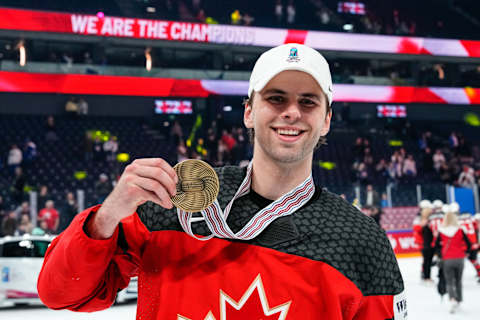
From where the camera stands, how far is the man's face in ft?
6.23

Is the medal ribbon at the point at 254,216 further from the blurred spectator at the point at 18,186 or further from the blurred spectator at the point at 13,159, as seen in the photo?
the blurred spectator at the point at 13,159

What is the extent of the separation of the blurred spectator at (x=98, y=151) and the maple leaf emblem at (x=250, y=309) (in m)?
17.1

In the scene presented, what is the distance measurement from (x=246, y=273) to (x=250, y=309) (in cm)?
12

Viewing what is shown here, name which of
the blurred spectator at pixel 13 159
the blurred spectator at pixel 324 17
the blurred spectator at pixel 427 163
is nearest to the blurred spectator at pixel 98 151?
the blurred spectator at pixel 13 159

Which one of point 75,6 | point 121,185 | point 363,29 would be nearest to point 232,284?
point 121,185

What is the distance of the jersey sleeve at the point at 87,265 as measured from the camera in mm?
1668

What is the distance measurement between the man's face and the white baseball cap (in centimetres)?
2

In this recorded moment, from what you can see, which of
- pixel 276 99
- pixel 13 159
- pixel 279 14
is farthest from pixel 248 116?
pixel 279 14

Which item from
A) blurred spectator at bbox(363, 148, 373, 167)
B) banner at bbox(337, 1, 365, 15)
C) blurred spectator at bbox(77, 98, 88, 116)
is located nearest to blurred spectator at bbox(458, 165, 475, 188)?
blurred spectator at bbox(363, 148, 373, 167)

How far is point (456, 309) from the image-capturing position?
30.3 ft

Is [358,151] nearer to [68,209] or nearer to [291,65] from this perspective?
[68,209]

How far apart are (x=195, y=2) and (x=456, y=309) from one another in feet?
61.2

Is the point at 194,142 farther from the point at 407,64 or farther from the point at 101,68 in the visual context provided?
the point at 407,64

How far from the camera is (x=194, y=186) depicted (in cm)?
170
